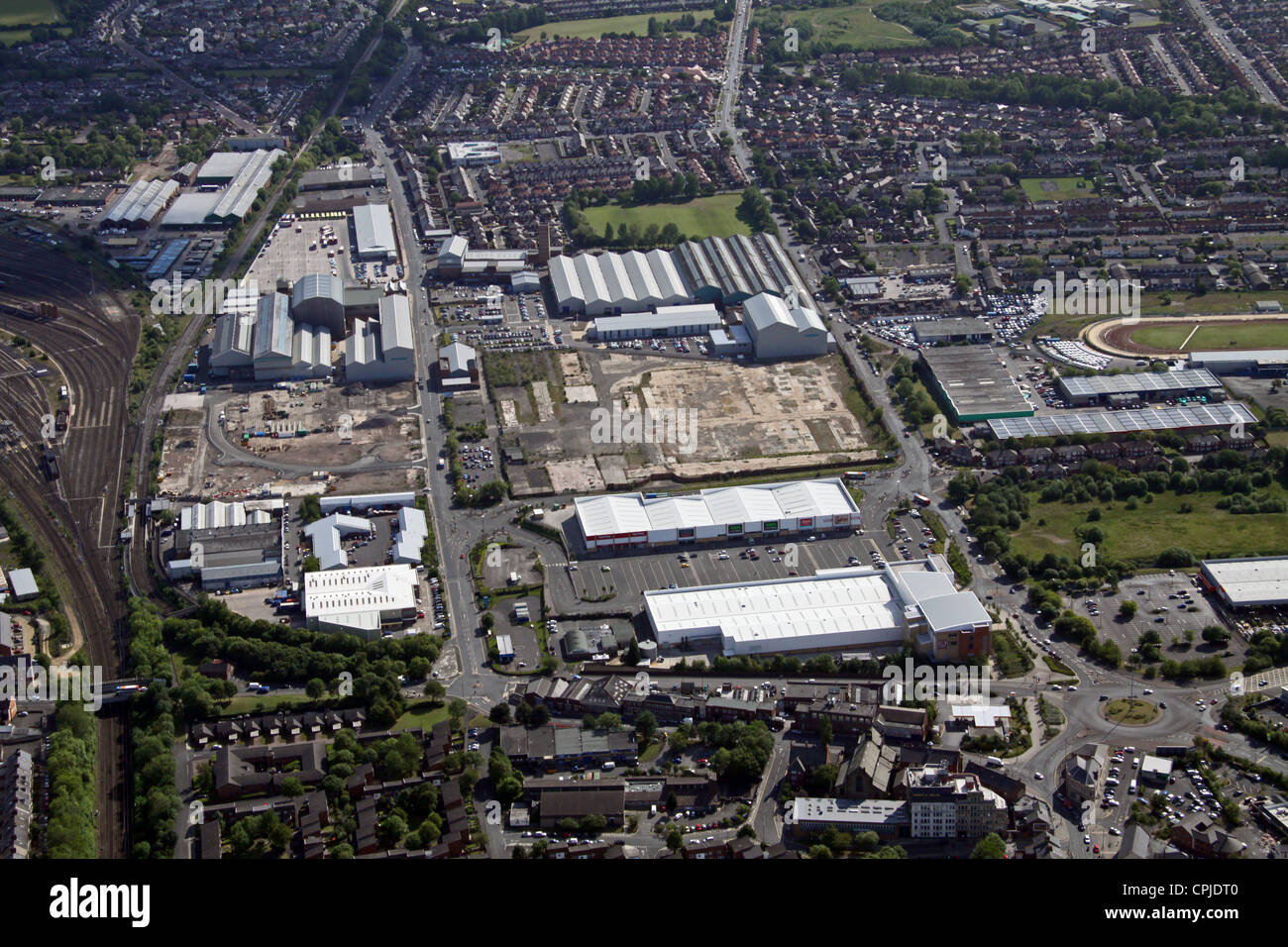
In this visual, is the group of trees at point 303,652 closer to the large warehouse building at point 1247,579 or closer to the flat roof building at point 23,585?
the flat roof building at point 23,585

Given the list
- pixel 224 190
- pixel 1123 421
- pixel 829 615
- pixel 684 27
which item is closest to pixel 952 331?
pixel 1123 421

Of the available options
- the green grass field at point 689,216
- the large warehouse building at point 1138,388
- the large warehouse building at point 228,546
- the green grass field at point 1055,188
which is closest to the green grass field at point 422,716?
the large warehouse building at point 228,546

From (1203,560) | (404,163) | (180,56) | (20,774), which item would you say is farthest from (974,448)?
(180,56)

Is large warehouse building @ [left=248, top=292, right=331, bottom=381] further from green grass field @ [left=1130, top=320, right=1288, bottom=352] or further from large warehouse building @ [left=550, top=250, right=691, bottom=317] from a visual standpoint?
green grass field @ [left=1130, top=320, right=1288, bottom=352]

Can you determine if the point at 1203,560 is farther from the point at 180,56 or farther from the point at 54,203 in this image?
the point at 180,56

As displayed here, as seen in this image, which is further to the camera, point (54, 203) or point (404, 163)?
point (404, 163)
